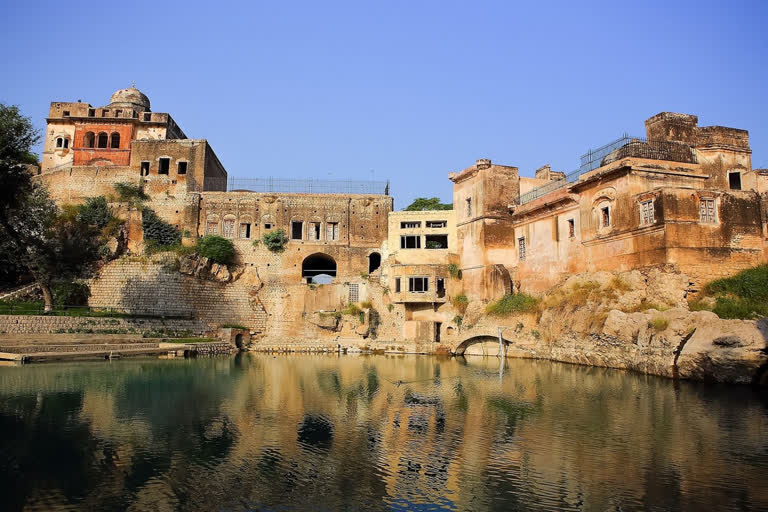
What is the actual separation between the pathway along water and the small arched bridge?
9792 mm

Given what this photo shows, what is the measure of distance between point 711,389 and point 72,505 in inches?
665

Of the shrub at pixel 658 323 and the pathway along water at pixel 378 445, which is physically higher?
the shrub at pixel 658 323

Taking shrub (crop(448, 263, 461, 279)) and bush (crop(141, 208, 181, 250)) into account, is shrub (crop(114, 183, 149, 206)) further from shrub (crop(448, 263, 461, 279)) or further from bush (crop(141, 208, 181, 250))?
shrub (crop(448, 263, 461, 279))

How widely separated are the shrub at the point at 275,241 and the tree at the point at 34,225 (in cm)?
989

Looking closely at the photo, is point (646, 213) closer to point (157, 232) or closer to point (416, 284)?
point (416, 284)

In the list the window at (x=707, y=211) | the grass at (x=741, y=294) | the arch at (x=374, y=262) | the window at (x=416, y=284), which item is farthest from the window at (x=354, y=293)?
the window at (x=707, y=211)

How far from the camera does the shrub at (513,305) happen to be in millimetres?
29969

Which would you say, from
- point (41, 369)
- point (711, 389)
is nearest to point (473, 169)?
point (711, 389)

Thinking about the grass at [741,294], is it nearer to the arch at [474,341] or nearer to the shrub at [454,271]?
the arch at [474,341]

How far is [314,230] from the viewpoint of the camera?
129 ft

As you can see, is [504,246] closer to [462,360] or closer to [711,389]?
[462,360]

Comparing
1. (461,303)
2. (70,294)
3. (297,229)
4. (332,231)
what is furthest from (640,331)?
(70,294)

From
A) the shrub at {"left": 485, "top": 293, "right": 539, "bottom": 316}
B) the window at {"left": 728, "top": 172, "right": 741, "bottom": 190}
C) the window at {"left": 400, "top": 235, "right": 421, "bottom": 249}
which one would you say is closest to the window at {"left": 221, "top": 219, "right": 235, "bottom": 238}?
the window at {"left": 400, "top": 235, "right": 421, "bottom": 249}

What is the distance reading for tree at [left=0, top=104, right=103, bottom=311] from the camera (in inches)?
909
